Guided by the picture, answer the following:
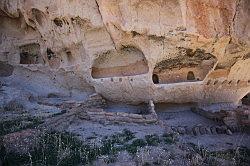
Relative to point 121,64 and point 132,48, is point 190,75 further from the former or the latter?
point 121,64

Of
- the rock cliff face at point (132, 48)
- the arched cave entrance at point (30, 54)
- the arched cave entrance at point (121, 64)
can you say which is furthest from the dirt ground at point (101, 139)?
the arched cave entrance at point (30, 54)

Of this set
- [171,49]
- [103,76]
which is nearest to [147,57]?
[171,49]

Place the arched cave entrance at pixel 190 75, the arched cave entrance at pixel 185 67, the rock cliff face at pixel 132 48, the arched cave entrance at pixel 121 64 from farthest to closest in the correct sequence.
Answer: the arched cave entrance at pixel 190 75
the arched cave entrance at pixel 121 64
the arched cave entrance at pixel 185 67
the rock cliff face at pixel 132 48

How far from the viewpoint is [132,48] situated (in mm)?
14156

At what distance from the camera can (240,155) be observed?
1060 cm

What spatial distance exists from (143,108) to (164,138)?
10.5ft

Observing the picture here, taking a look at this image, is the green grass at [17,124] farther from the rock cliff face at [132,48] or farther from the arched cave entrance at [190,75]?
the arched cave entrance at [190,75]

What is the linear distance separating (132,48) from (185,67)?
183cm

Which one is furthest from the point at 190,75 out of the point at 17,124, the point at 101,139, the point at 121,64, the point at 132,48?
the point at 17,124

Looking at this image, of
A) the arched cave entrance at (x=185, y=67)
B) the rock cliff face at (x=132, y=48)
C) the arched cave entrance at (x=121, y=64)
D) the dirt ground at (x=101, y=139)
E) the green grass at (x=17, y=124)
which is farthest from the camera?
the arched cave entrance at (x=121, y=64)

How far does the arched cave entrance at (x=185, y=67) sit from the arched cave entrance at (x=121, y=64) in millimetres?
555

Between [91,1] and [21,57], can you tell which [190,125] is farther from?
[21,57]

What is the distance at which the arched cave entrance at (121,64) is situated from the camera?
14.2 m

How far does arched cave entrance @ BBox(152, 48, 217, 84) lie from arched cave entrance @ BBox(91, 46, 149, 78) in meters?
0.55
